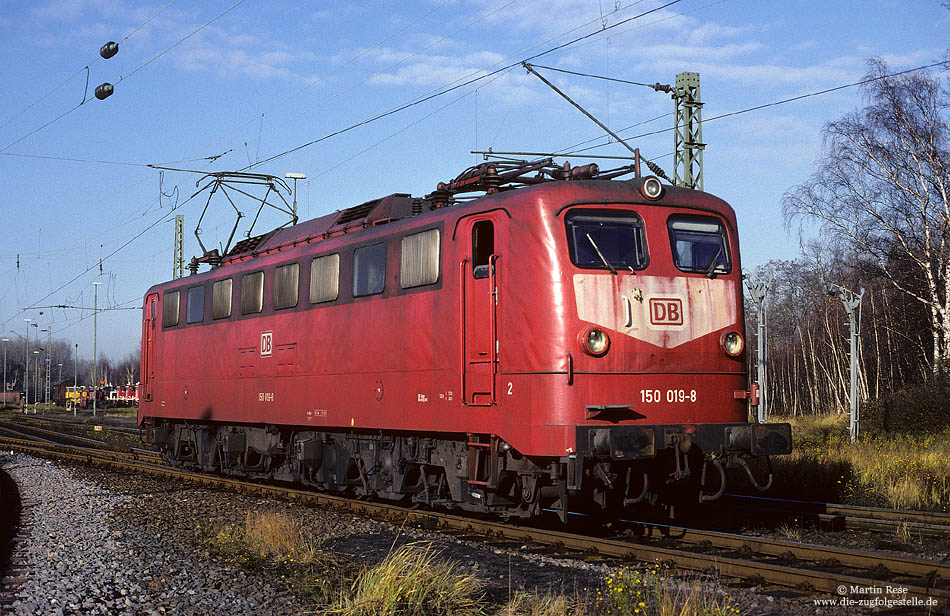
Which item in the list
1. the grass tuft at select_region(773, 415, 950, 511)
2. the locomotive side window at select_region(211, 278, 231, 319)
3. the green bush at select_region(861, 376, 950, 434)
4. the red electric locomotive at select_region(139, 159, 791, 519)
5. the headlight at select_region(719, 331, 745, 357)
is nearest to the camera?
the red electric locomotive at select_region(139, 159, 791, 519)

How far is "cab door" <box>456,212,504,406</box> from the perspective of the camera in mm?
11000

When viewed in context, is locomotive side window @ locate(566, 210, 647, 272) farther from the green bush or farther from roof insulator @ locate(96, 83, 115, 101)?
the green bush

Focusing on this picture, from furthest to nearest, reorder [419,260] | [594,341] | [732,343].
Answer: [419,260]
[732,343]
[594,341]

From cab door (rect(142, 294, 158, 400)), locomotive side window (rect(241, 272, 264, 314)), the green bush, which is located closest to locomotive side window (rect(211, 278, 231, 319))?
locomotive side window (rect(241, 272, 264, 314))

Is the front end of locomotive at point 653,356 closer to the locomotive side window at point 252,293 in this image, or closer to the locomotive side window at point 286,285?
the locomotive side window at point 286,285

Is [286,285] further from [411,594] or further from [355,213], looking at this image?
[411,594]

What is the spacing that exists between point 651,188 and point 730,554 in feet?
13.7

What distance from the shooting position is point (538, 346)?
1029cm

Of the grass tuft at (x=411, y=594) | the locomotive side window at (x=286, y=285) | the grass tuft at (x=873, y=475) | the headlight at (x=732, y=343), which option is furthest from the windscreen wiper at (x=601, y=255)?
the locomotive side window at (x=286, y=285)

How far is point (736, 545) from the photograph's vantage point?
32.4 feet

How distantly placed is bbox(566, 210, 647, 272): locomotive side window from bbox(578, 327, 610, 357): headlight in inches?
30.2

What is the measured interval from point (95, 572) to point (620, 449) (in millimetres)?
5445

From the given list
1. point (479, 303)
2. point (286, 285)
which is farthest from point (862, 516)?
point (286, 285)

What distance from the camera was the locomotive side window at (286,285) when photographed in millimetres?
15651
